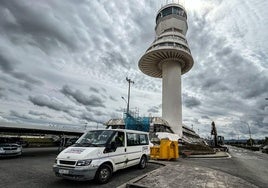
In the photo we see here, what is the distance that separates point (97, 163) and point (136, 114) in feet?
118

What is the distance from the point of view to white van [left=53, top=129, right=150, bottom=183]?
6.93m

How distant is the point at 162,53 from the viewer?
45.5m

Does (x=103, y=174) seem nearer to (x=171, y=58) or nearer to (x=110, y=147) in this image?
(x=110, y=147)

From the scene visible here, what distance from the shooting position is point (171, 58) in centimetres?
4619

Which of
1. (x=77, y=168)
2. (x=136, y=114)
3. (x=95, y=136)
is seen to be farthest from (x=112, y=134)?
(x=136, y=114)

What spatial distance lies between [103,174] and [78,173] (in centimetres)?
114

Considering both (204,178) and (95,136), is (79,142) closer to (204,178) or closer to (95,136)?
(95,136)

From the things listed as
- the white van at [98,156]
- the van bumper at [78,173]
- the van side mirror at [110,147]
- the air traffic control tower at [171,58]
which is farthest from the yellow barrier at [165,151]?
the air traffic control tower at [171,58]

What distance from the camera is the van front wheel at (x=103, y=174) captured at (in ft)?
24.0

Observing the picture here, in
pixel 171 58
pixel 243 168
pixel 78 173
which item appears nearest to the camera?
pixel 78 173

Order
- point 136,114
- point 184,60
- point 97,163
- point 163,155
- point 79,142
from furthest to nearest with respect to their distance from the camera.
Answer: point 184,60 < point 136,114 < point 163,155 < point 79,142 < point 97,163

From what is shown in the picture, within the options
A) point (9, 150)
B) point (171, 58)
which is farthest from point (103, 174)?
point (171, 58)

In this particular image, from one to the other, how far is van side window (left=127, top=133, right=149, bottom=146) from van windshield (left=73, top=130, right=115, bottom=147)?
141 cm

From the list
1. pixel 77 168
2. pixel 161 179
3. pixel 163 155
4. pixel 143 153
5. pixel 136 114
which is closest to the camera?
pixel 77 168
